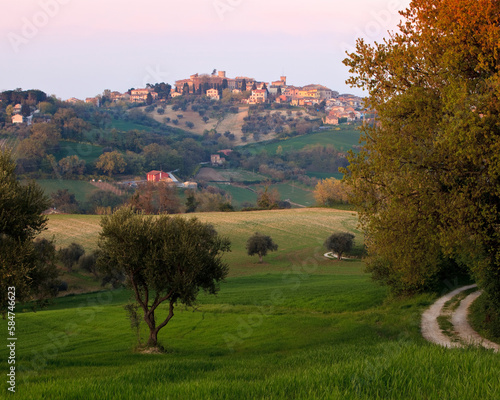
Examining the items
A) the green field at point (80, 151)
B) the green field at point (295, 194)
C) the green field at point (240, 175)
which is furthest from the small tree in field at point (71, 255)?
the green field at point (240, 175)

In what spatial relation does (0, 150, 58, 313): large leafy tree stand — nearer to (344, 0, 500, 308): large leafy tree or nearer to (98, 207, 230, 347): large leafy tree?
(98, 207, 230, 347): large leafy tree

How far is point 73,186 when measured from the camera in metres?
124

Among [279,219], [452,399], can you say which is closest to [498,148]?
[452,399]

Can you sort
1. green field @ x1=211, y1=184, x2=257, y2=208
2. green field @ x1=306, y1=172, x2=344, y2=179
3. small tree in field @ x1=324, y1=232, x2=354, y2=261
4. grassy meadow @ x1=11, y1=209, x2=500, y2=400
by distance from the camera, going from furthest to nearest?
green field @ x1=306, y1=172, x2=344, y2=179
green field @ x1=211, y1=184, x2=257, y2=208
small tree in field @ x1=324, y1=232, x2=354, y2=261
grassy meadow @ x1=11, y1=209, x2=500, y2=400

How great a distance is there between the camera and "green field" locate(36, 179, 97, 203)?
117188 millimetres

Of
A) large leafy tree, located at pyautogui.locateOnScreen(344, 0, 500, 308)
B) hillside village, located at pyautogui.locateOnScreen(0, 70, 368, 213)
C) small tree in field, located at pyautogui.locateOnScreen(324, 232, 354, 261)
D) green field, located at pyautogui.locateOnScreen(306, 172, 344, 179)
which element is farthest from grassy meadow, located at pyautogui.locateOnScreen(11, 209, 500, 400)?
green field, located at pyautogui.locateOnScreen(306, 172, 344, 179)

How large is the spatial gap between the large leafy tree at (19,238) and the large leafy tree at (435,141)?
12806 mm

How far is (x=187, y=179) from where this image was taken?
162125 millimetres

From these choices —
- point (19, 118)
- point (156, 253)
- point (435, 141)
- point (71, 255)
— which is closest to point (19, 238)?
point (156, 253)

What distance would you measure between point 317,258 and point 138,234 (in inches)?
1668

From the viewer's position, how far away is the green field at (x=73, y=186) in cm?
11719

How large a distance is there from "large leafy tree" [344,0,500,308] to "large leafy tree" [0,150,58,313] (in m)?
12.8

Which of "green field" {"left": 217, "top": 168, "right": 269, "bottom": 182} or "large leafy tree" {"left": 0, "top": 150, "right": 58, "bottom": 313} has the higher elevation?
"green field" {"left": 217, "top": 168, "right": 269, "bottom": 182}

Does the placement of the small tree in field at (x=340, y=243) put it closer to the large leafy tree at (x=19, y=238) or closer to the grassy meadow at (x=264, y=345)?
the grassy meadow at (x=264, y=345)
